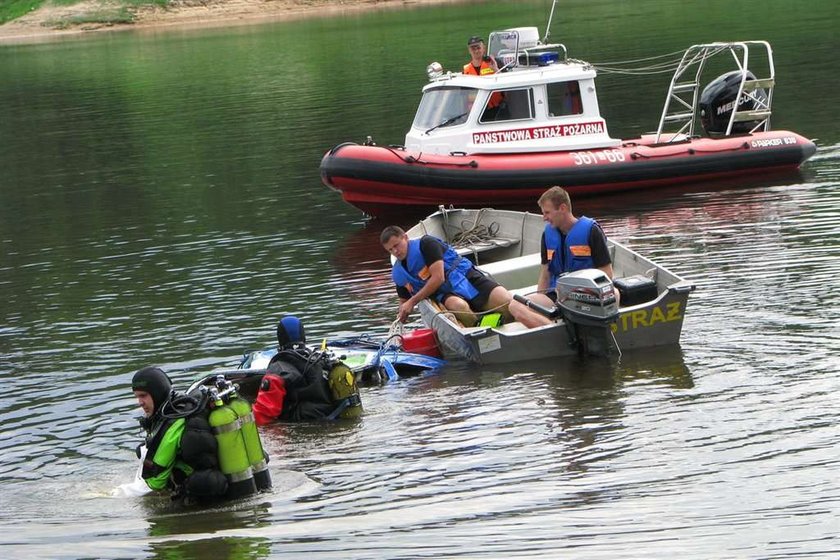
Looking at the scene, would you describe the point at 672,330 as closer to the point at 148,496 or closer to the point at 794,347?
the point at 794,347

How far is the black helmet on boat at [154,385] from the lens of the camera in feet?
26.3

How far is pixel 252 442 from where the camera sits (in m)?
8.26

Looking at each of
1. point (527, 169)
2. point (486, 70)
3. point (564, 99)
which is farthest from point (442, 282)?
point (564, 99)

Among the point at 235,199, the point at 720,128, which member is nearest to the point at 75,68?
the point at 235,199

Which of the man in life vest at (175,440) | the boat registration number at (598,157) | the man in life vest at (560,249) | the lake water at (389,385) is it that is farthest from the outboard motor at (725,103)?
the man in life vest at (175,440)

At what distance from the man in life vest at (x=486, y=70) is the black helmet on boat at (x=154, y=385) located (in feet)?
39.6

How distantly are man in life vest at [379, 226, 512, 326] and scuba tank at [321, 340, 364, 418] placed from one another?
200 cm

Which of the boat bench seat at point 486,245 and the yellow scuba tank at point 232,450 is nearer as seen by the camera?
the yellow scuba tank at point 232,450

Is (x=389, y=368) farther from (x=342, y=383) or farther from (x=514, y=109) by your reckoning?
(x=514, y=109)

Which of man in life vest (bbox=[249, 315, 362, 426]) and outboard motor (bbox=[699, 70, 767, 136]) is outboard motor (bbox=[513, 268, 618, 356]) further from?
outboard motor (bbox=[699, 70, 767, 136])

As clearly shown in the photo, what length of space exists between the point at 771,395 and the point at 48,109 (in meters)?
32.2

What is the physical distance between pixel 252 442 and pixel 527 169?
1172 centimetres

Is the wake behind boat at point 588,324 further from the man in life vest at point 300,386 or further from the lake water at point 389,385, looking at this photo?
the man in life vest at point 300,386

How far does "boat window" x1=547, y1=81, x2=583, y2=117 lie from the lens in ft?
64.5
